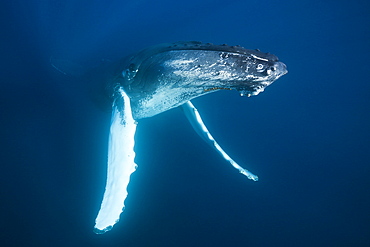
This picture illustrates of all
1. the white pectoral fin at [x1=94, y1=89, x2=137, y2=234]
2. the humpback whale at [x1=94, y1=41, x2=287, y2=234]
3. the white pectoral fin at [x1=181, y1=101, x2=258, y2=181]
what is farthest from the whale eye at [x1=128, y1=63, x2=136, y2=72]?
the white pectoral fin at [x1=181, y1=101, x2=258, y2=181]

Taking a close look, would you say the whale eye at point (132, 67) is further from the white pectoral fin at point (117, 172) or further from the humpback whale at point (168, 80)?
the white pectoral fin at point (117, 172)

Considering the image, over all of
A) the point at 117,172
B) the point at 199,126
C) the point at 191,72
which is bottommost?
the point at 117,172

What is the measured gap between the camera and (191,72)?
2.37m

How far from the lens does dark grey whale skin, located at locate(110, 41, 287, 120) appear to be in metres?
2.18

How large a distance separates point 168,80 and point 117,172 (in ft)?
4.19

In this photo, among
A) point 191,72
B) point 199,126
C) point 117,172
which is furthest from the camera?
point 199,126

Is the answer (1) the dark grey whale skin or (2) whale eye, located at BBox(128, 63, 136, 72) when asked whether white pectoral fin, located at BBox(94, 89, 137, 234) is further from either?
(2) whale eye, located at BBox(128, 63, 136, 72)

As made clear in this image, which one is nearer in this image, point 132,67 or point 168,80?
point 168,80

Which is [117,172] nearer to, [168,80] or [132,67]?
[168,80]

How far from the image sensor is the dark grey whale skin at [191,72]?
2180 mm

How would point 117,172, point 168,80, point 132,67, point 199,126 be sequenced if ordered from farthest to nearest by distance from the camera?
point 199,126 → point 132,67 → point 168,80 → point 117,172

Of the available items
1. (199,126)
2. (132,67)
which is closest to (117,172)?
(132,67)

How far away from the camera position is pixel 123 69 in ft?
9.80
